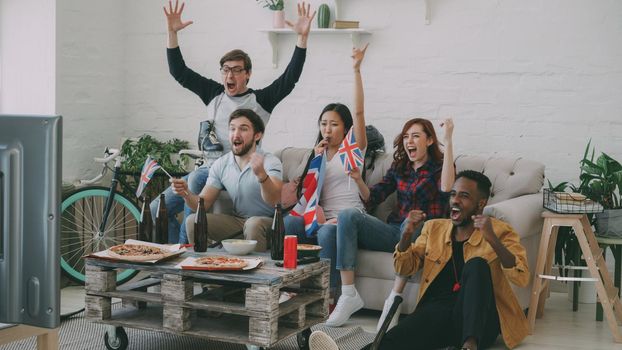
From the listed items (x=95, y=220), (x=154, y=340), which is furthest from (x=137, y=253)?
(x=95, y=220)

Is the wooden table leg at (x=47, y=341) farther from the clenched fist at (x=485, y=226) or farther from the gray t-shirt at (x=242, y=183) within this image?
the gray t-shirt at (x=242, y=183)

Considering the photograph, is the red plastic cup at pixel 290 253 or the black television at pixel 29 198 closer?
the black television at pixel 29 198

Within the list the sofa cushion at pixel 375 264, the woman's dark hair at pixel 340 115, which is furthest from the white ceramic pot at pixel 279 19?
the sofa cushion at pixel 375 264

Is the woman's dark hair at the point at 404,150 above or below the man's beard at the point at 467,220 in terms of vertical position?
above

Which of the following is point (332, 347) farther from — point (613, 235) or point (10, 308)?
point (10, 308)

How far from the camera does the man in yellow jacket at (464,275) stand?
3.44m

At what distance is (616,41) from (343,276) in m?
2.03

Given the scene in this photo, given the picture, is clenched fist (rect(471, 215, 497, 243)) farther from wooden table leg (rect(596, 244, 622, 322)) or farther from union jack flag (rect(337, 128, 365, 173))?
wooden table leg (rect(596, 244, 622, 322))

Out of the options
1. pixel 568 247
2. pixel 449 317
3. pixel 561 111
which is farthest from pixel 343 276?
pixel 561 111

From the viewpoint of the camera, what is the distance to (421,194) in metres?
4.27

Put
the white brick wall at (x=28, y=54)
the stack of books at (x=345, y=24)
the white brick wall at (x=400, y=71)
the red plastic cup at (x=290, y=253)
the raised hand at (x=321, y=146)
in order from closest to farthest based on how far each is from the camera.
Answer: the red plastic cup at (x=290, y=253)
the raised hand at (x=321, y=146)
the white brick wall at (x=400, y=71)
the stack of books at (x=345, y=24)
the white brick wall at (x=28, y=54)

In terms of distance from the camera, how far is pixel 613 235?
4.25m

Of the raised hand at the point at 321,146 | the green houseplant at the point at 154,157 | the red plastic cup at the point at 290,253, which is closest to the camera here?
the red plastic cup at the point at 290,253

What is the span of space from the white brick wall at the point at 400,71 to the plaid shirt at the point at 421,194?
79 centimetres
